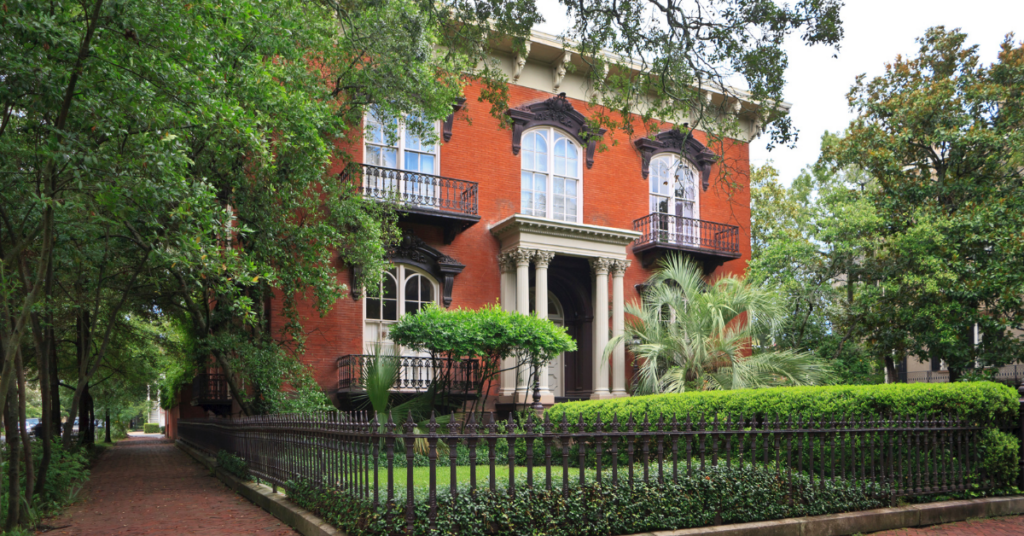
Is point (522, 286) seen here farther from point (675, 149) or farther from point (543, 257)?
point (675, 149)

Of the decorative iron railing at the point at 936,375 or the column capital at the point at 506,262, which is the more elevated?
the column capital at the point at 506,262

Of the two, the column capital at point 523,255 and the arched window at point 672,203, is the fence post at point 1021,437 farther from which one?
the arched window at point 672,203

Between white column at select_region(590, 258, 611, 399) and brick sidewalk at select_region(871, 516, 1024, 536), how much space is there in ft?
35.5

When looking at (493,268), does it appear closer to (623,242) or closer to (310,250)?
(623,242)

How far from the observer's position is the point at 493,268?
1898 centimetres

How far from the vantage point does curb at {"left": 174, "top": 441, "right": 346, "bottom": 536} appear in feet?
22.4

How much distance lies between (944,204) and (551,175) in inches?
404

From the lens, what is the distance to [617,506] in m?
6.57

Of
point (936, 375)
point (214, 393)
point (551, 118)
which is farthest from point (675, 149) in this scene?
point (936, 375)

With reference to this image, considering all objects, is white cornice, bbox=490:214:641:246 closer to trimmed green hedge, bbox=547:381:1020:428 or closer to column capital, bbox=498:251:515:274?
column capital, bbox=498:251:515:274

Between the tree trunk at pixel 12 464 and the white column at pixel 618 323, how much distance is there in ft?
43.6

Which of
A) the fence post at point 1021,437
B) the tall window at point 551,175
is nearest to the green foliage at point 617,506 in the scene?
the fence post at point 1021,437

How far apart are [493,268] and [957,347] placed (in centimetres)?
1123

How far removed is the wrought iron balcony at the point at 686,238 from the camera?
20.4 meters
